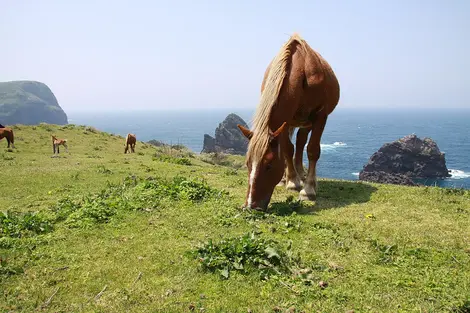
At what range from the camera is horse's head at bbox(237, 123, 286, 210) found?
7.68 m

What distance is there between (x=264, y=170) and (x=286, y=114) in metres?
1.55

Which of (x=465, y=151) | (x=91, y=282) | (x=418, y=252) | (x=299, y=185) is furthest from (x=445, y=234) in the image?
(x=465, y=151)

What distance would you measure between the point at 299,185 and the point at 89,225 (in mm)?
6190

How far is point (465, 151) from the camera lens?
10612cm

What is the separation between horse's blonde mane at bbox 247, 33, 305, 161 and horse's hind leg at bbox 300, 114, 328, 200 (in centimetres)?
196

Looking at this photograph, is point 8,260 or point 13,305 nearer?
point 13,305

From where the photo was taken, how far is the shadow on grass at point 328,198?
8.29 meters

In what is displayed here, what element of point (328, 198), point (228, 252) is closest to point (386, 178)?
point (328, 198)

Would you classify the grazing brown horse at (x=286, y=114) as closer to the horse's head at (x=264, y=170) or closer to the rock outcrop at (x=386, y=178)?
the horse's head at (x=264, y=170)

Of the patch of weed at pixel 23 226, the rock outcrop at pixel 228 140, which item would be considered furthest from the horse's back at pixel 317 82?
the rock outcrop at pixel 228 140

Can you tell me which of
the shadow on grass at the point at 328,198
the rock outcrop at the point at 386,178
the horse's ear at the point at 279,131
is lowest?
the rock outcrop at the point at 386,178

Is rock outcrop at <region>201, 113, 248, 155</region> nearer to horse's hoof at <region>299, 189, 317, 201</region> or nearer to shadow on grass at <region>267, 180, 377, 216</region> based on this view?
shadow on grass at <region>267, 180, 377, 216</region>

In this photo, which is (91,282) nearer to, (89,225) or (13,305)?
(13,305)

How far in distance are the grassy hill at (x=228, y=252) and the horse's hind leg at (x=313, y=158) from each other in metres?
0.37
